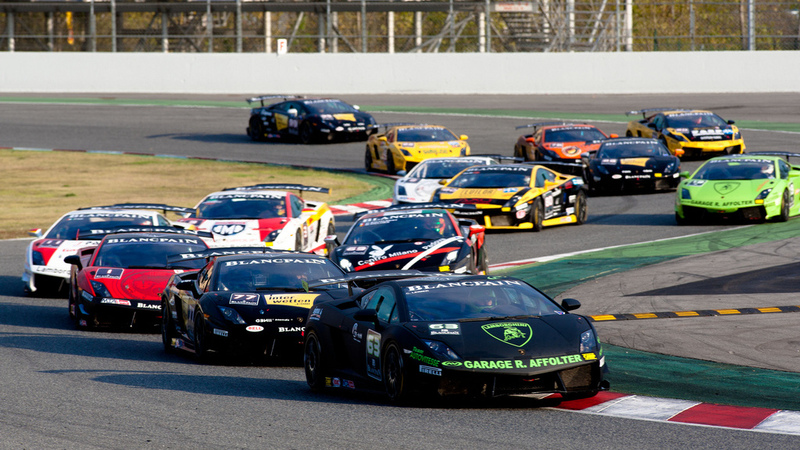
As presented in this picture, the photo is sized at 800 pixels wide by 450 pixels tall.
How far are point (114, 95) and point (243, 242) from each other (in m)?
28.7

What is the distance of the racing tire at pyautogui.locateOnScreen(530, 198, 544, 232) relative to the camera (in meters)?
21.6

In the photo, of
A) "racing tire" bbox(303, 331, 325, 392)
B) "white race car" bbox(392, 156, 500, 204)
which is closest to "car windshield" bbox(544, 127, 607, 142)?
"white race car" bbox(392, 156, 500, 204)

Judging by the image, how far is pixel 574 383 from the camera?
8539mm

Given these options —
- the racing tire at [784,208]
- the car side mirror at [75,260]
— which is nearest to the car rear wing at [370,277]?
the car side mirror at [75,260]

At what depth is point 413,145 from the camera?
28594 millimetres

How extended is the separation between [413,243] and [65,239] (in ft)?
17.5

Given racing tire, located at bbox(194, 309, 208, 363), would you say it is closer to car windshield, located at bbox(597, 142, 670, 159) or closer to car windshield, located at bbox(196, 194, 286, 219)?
car windshield, located at bbox(196, 194, 286, 219)

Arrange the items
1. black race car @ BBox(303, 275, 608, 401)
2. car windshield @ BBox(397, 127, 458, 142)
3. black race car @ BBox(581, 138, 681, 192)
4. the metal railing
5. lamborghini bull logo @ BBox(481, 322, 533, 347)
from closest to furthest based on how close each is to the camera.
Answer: black race car @ BBox(303, 275, 608, 401) < lamborghini bull logo @ BBox(481, 322, 533, 347) < black race car @ BBox(581, 138, 681, 192) < car windshield @ BBox(397, 127, 458, 142) < the metal railing

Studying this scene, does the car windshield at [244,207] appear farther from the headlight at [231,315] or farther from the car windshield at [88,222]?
the headlight at [231,315]

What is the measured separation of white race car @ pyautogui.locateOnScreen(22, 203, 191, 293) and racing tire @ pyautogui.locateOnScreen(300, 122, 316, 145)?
16.5 meters

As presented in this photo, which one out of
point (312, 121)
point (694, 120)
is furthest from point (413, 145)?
point (694, 120)

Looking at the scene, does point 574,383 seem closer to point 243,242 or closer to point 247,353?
point 247,353

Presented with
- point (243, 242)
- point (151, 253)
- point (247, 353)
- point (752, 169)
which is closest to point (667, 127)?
point (752, 169)

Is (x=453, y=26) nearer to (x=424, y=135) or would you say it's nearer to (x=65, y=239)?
(x=424, y=135)
